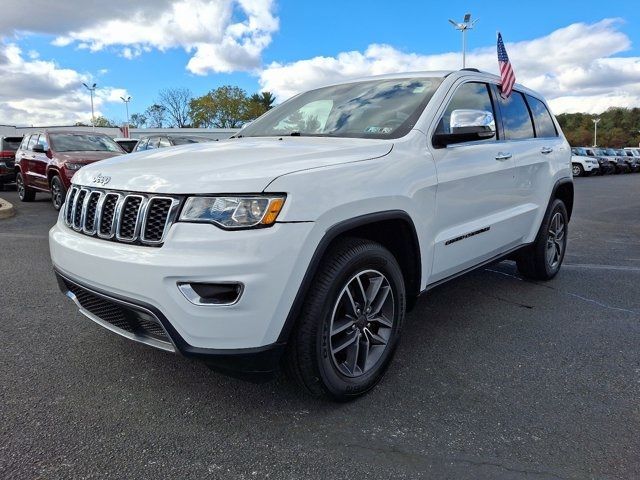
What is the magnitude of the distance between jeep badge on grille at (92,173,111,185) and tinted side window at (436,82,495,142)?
195 cm

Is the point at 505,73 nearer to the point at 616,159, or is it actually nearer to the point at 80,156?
the point at 80,156

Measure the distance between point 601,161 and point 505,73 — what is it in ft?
111

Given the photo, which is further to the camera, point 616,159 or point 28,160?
point 616,159

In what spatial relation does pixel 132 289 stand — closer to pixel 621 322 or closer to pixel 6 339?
pixel 6 339

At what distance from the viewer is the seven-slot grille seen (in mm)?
2291

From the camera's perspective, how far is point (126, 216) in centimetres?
243

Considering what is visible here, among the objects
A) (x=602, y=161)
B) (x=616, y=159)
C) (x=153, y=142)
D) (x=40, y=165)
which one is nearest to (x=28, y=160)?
(x=40, y=165)

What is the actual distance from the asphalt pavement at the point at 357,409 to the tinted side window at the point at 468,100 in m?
1.47

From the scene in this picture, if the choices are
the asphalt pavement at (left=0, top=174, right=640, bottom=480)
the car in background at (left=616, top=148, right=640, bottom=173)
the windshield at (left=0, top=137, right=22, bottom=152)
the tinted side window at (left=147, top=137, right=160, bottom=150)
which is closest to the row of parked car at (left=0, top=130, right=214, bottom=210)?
the tinted side window at (left=147, top=137, right=160, bottom=150)

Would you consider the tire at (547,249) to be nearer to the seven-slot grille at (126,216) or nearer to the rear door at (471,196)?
the rear door at (471,196)

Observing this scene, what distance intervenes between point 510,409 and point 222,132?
33287 mm

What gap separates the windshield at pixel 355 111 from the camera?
320 centimetres

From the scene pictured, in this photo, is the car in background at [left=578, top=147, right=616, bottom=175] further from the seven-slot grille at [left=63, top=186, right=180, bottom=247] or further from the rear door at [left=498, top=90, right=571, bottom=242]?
the seven-slot grille at [left=63, top=186, right=180, bottom=247]

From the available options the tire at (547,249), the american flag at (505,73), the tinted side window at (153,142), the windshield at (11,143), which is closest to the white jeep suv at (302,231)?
the american flag at (505,73)
